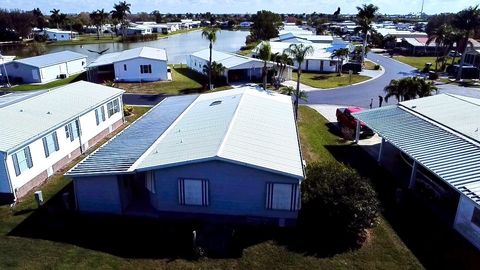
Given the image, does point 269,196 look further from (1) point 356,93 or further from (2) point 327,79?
(2) point 327,79

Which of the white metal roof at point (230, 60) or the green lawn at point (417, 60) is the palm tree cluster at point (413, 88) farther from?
the green lawn at point (417, 60)

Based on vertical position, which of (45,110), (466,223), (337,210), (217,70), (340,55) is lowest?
(466,223)

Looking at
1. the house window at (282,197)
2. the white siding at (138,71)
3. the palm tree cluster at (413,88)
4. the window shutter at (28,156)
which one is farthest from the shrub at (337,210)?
the white siding at (138,71)

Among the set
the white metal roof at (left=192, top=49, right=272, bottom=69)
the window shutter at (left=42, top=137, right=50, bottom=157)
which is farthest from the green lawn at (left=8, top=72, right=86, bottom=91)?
the window shutter at (left=42, top=137, right=50, bottom=157)

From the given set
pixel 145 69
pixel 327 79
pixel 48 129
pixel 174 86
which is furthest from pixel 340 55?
pixel 48 129

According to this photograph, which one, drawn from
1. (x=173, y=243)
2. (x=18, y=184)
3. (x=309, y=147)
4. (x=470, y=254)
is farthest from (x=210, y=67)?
(x=470, y=254)

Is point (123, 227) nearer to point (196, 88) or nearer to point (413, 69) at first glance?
point (196, 88)

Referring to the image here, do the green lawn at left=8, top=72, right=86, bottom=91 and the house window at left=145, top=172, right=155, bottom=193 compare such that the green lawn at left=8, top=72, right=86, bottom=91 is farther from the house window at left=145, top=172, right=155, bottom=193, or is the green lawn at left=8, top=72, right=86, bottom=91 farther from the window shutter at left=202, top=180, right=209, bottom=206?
the window shutter at left=202, top=180, right=209, bottom=206
